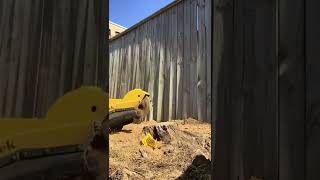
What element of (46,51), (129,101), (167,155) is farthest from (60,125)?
(129,101)

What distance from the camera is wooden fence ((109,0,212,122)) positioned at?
842 cm

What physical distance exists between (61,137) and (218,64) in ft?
2.61

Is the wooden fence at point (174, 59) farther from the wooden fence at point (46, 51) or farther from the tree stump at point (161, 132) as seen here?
the wooden fence at point (46, 51)

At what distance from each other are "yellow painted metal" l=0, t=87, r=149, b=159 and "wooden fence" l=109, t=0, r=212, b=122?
20.1 feet

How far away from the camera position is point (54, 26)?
68.1 inches

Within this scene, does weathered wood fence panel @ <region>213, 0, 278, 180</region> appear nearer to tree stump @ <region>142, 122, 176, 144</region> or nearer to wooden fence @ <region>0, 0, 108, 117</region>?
wooden fence @ <region>0, 0, 108, 117</region>

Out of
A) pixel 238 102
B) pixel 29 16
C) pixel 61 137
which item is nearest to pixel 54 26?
pixel 29 16

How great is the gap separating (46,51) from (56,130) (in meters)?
0.34

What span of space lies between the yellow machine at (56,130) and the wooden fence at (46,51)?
39mm

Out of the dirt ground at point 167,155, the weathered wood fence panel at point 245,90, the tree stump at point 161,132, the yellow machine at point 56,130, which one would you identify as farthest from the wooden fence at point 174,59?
the yellow machine at point 56,130

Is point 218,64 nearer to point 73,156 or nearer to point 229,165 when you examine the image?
point 229,165

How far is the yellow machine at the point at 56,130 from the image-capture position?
1540mm

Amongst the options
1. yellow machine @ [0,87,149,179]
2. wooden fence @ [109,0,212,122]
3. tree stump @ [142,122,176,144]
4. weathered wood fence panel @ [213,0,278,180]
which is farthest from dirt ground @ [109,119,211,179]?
yellow machine @ [0,87,149,179]

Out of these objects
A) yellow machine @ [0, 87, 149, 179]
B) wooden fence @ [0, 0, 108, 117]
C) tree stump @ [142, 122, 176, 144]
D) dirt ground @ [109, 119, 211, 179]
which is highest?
wooden fence @ [0, 0, 108, 117]
